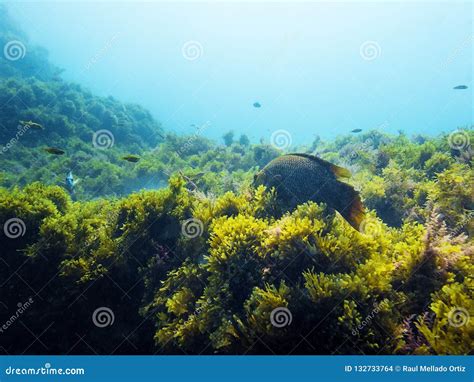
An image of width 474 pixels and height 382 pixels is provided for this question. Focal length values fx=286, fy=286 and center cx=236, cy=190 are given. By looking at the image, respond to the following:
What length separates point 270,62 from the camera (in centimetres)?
15462

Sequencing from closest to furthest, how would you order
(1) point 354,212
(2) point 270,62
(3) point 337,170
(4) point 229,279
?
(4) point 229,279 → (1) point 354,212 → (3) point 337,170 → (2) point 270,62

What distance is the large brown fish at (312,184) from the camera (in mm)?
3685

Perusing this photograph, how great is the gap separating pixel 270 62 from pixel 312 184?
547 ft

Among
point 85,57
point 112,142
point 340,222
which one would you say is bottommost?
point 340,222

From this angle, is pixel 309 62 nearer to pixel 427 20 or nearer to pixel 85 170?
pixel 427 20

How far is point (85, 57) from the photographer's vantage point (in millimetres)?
174000

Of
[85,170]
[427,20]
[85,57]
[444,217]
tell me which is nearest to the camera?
[444,217]

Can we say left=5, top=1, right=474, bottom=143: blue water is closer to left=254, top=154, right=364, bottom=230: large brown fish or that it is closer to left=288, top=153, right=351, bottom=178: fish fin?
left=254, top=154, right=364, bottom=230: large brown fish

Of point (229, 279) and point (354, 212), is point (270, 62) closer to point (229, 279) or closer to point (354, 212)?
point (354, 212)

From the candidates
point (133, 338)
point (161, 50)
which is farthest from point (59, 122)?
point (161, 50)

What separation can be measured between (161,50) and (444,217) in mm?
180392

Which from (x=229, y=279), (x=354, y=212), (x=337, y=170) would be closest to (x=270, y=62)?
(x=337, y=170)

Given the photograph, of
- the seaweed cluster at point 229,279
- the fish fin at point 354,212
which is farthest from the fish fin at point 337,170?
the seaweed cluster at point 229,279

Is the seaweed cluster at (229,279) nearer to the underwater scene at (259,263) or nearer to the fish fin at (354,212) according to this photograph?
the underwater scene at (259,263)
